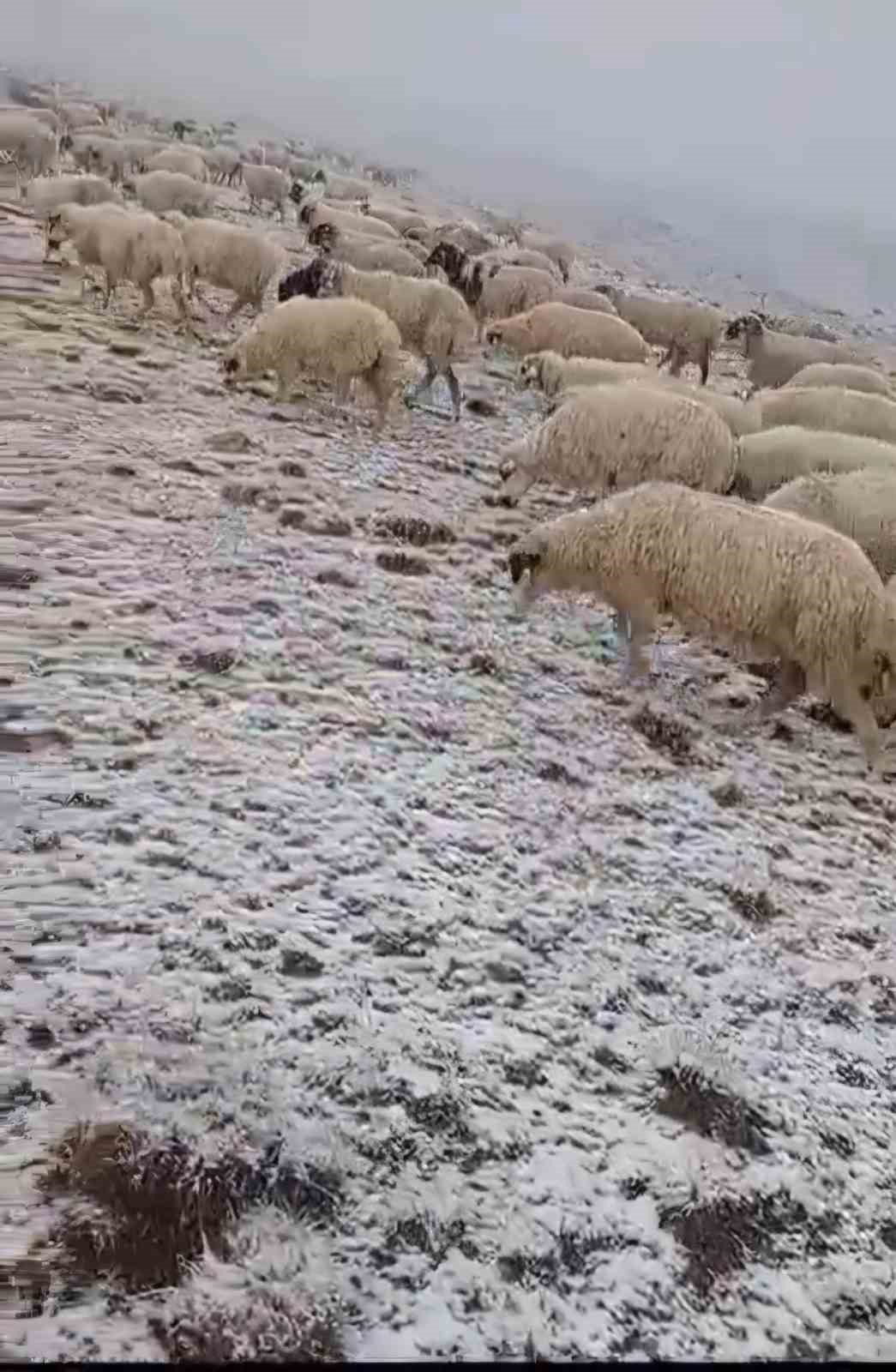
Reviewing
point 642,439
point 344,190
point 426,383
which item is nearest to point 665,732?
point 642,439

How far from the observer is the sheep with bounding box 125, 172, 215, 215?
18906 millimetres

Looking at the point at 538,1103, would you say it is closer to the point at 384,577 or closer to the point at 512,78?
the point at 384,577

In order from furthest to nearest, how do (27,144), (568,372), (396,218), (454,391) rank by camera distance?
(396,218) → (27,144) → (454,391) → (568,372)

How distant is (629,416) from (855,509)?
2.07m

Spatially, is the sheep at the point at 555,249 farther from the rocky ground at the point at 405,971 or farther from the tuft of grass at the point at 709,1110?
the tuft of grass at the point at 709,1110

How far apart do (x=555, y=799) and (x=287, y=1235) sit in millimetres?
3204

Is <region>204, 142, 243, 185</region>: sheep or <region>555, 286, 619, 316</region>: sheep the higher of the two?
<region>204, 142, 243, 185</region>: sheep

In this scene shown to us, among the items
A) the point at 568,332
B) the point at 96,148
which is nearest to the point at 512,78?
the point at 96,148

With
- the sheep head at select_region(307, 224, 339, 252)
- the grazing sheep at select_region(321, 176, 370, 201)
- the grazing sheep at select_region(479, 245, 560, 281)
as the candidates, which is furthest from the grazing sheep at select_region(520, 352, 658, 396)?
the grazing sheep at select_region(321, 176, 370, 201)

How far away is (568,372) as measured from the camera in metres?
11.5

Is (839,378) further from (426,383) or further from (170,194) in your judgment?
(170,194)

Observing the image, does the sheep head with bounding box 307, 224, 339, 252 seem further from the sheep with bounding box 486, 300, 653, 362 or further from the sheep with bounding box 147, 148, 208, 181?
the sheep with bounding box 147, 148, 208, 181

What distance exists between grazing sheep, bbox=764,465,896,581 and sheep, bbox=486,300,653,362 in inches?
208

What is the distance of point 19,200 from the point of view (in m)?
19.4
